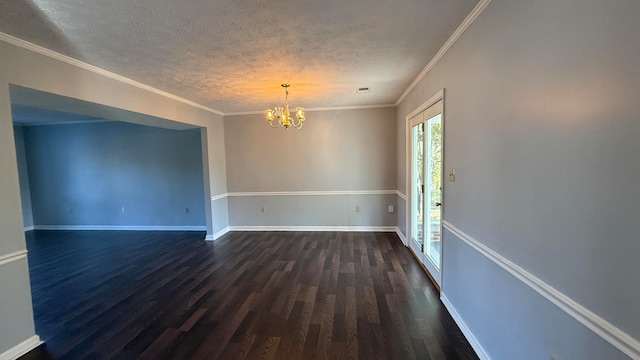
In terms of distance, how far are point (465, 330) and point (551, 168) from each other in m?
1.63

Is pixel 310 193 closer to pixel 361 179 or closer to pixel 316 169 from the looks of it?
pixel 316 169

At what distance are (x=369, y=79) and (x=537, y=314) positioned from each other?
298 cm

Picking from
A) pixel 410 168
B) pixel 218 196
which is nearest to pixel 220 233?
pixel 218 196

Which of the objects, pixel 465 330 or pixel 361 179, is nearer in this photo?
pixel 465 330

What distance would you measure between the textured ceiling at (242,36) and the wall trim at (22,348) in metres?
2.51

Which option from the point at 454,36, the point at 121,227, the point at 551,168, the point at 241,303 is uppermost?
the point at 454,36

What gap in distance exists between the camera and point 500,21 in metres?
1.60

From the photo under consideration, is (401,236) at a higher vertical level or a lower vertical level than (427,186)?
lower

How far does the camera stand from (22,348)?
213 centimetres

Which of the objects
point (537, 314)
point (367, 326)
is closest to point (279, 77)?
point (367, 326)

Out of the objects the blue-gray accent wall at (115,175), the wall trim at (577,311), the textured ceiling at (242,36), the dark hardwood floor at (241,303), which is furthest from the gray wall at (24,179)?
the wall trim at (577,311)

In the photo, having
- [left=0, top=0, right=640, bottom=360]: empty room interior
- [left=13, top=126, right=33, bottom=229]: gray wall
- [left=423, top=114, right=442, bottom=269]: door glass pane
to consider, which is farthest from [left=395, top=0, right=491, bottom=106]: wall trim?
[left=13, top=126, right=33, bottom=229]: gray wall

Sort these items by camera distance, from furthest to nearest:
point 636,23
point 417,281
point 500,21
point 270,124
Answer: point 270,124
point 417,281
point 500,21
point 636,23

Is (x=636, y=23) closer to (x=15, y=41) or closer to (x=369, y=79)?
(x=369, y=79)
